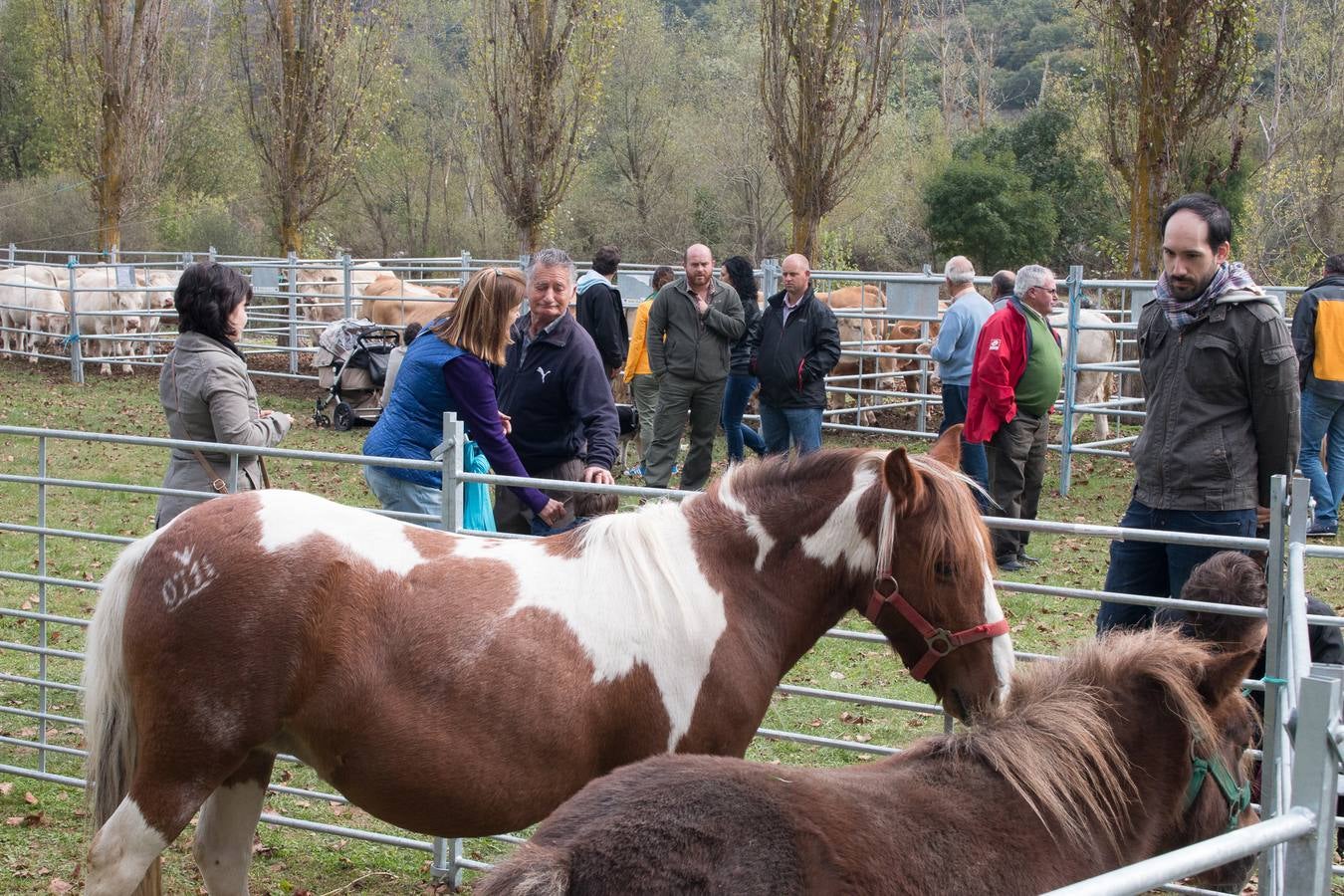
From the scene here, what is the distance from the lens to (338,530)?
3.17 m

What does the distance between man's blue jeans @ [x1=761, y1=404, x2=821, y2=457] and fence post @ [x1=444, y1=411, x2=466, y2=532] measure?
227 inches

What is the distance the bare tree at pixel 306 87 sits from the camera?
2031 centimetres

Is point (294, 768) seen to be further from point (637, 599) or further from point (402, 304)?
point (402, 304)

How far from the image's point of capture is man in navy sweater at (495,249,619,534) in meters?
5.04

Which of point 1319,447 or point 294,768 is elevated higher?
point 1319,447

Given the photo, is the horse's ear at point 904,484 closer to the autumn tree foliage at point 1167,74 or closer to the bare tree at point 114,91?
the autumn tree foliage at point 1167,74

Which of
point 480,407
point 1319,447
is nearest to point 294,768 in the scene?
point 480,407

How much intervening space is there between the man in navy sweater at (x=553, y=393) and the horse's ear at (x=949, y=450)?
1.86 m

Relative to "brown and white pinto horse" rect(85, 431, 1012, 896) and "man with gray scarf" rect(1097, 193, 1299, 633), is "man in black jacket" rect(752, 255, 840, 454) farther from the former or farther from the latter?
"brown and white pinto horse" rect(85, 431, 1012, 896)

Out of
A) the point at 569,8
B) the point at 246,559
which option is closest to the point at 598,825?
the point at 246,559

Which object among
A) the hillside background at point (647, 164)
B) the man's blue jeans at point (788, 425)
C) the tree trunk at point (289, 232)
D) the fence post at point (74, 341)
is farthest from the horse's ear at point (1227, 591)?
the hillside background at point (647, 164)

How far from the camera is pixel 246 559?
3.08 meters

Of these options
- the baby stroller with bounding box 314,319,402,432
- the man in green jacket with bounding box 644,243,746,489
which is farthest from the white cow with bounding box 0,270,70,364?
the man in green jacket with bounding box 644,243,746,489

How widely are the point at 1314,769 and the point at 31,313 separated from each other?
20784mm
